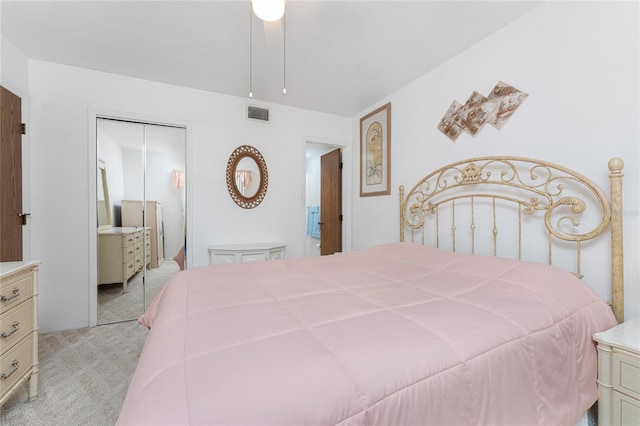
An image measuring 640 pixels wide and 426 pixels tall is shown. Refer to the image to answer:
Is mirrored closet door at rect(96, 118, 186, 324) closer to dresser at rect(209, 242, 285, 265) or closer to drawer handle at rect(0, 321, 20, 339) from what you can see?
dresser at rect(209, 242, 285, 265)

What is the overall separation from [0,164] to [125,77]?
1.26 meters

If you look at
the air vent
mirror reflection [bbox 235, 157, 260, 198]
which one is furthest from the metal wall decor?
mirror reflection [bbox 235, 157, 260, 198]

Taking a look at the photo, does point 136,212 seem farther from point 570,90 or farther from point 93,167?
point 570,90

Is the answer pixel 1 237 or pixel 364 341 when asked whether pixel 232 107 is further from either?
pixel 364 341

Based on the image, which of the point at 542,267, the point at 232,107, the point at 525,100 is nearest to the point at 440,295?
the point at 542,267

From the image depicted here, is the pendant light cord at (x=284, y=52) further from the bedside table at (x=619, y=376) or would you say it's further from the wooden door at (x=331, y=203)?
the bedside table at (x=619, y=376)

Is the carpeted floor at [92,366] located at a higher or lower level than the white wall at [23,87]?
lower

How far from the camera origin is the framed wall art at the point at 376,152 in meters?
3.06

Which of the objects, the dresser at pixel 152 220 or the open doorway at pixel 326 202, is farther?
the open doorway at pixel 326 202

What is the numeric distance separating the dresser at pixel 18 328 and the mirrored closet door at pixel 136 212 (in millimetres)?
1125

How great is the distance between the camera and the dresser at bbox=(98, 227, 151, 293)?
2.64m

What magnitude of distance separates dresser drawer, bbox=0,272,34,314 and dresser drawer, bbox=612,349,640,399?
2.77 meters

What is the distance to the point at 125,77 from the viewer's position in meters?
2.65

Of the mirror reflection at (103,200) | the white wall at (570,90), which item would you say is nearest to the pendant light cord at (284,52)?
the white wall at (570,90)
